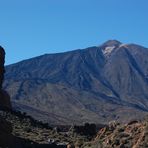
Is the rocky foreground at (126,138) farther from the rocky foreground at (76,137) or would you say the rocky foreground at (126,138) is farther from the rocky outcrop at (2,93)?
the rocky outcrop at (2,93)

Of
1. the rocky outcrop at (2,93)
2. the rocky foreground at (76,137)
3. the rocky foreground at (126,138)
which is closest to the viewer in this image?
the rocky foreground at (126,138)

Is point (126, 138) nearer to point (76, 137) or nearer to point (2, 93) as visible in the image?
point (76, 137)

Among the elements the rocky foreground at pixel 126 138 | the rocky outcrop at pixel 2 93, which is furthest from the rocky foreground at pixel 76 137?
the rocky outcrop at pixel 2 93

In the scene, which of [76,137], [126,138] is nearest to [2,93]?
[76,137]

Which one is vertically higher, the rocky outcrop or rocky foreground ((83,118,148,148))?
rocky foreground ((83,118,148,148))

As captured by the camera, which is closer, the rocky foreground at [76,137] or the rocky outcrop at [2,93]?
the rocky foreground at [76,137]

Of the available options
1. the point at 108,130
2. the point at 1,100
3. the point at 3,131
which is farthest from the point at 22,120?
the point at 108,130

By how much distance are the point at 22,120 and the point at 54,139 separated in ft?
24.1

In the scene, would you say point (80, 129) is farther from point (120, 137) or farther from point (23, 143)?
point (120, 137)

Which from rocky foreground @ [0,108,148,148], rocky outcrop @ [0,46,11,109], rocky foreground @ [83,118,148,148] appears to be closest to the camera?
rocky foreground @ [83,118,148,148]

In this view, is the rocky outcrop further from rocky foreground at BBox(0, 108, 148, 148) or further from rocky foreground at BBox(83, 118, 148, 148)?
rocky foreground at BBox(83, 118, 148, 148)

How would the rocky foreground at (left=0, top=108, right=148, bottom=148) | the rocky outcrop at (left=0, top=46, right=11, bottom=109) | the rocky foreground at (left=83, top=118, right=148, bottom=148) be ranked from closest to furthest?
the rocky foreground at (left=83, top=118, right=148, bottom=148) → the rocky foreground at (left=0, top=108, right=148, bottom=148) → the rocky outcrop at (left=0, top=46, right=11, bottom=109)

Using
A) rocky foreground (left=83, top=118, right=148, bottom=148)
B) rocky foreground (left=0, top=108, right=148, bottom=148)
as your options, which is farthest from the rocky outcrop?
rocky foreground (left=83, top=118, right=148, bottom=148)

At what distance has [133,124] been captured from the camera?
16.4 metres
